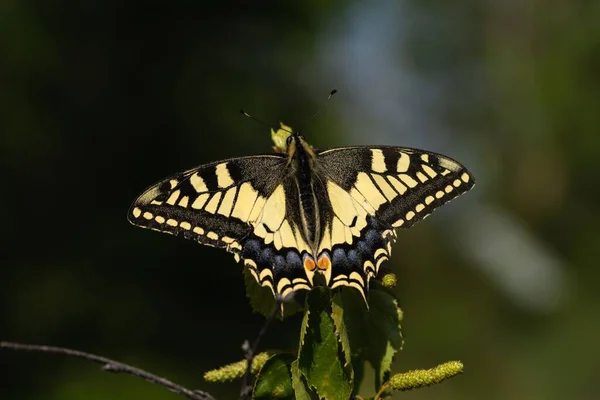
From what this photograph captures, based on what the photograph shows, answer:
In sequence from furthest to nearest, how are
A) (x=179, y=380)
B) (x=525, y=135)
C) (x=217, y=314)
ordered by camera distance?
(x=525, y=135)
(x=217, y=314)
(x=179, y=380)

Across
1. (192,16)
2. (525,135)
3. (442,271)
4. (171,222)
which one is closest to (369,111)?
(525,135)

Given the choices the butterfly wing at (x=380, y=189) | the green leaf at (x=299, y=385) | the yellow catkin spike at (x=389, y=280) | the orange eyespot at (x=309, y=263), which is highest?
Answer: the butterfly wing at (x=380, y=189)

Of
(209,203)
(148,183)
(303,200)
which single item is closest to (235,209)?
(209,203)

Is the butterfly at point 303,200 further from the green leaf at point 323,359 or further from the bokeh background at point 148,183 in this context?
the bokeh background at point 148,183

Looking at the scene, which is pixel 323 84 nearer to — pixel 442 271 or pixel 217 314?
pixel 217 314

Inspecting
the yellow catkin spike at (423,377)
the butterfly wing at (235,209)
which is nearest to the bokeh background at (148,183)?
the butterfly wing at (235,209)

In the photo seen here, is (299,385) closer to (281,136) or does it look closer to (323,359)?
(323,359)
